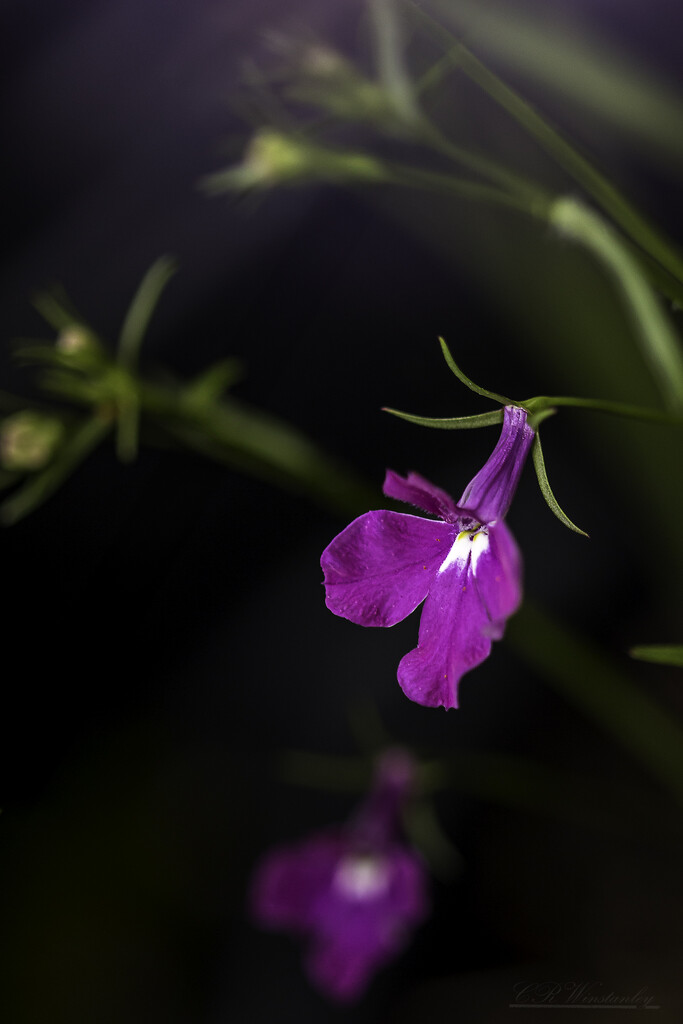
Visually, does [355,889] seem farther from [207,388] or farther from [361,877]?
[207,388]

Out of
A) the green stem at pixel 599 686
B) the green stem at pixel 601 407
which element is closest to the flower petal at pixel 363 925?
the green stem at pixel 599 686

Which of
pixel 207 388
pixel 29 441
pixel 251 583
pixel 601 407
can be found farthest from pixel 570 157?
pixel 251 583

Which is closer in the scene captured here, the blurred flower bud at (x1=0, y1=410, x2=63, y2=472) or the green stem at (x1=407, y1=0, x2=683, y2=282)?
the green stem at (x1=407, y1=0, x2=683, y2=282)

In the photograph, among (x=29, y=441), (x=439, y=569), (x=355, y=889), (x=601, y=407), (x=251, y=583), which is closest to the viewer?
(x=601, y=407)

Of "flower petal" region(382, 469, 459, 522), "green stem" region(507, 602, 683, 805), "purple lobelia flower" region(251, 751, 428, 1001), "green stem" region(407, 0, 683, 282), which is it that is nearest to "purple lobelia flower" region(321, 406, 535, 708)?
"flower petal" region(382, 469, 459, 522)

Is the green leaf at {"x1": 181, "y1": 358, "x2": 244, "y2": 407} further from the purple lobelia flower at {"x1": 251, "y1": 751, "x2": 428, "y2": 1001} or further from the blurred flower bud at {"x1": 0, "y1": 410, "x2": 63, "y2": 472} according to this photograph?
the purple lobelia flower at {"x1": 251, "y1": 751, "x2": 428, "y2": 1001}

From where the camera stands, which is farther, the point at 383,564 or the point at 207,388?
the point at 207,388

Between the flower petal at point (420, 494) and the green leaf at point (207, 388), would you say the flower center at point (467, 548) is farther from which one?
the green leaf at point (207, 388)
